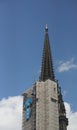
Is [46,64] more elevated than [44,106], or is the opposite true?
[46,64]

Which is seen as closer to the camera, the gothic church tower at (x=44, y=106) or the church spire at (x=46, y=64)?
the gothic church tower at (x=44, y=106)

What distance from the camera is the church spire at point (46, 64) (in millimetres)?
159125

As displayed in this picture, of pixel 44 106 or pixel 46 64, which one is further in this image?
pixel 46 64

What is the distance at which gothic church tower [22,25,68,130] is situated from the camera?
463 feet

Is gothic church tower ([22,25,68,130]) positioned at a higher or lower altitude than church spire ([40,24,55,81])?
lower

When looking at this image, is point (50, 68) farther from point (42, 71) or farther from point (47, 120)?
point (47, 120)

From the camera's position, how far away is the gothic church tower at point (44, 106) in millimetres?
141000

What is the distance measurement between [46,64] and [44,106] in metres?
24.6

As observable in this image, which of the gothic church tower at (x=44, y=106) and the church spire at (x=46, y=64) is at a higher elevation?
the church spire at (x=46, y=64)

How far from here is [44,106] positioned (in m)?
146

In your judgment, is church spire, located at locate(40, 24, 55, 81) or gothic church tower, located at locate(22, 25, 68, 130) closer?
gothic church tower, located at locate(22, 25, 68, 130)

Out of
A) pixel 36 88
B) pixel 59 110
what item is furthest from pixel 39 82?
pixel 59 110

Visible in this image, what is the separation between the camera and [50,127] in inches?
5433

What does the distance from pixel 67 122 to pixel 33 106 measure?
57.5 feet
